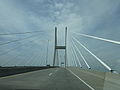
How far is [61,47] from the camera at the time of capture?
6112 centimetres

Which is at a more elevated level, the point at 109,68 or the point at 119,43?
the point at 119,43

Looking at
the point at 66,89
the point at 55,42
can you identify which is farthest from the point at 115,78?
the point at 55,42

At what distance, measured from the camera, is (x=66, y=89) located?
31.3 ft

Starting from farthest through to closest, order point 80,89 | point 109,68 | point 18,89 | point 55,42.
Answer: point 55,42
point 109,68
point 80,89
point 18,89

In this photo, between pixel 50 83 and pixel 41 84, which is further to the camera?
pixel 50 83

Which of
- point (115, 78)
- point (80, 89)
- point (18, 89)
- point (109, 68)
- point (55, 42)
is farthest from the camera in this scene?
point (55, 42)

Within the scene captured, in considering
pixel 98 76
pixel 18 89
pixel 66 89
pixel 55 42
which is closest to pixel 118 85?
pixel 66 89

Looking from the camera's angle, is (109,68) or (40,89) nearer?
(40,89)

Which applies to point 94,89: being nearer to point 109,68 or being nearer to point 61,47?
point 109,68

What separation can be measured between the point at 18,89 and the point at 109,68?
216 inches

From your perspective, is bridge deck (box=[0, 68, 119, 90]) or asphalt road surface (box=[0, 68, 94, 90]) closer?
asphalt road surface (box=[0, 68, 94, 90])

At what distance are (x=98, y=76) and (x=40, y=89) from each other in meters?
8.04

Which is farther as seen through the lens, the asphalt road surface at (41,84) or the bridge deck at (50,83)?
the bridge deck at (50,83)

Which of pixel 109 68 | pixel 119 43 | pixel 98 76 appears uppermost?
pixel 119 43
